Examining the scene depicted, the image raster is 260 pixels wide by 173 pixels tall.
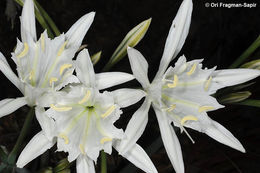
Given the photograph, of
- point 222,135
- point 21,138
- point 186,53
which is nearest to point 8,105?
point 21,138

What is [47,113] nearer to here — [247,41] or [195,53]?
[195,53]

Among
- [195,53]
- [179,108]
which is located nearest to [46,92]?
[179,108]

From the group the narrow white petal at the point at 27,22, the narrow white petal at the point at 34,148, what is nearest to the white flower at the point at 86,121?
the narrow white petal at the point at 34,148

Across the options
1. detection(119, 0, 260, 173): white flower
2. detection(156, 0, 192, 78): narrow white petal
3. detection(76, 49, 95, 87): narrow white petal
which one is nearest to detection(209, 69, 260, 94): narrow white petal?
detection(119, 0, 260, 173): white flower

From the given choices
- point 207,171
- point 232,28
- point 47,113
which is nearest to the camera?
point 47,113

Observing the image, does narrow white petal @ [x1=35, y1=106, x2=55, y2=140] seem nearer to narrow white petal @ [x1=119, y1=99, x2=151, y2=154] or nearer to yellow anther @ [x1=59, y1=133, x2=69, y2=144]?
yellow anther @ [x1=59, y1=133, x2=69, y2=144]

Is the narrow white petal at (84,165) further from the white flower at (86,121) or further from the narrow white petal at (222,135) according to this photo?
the narrow white petal at (222,135)
